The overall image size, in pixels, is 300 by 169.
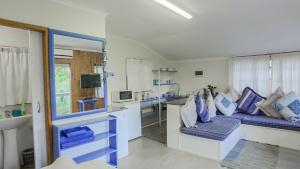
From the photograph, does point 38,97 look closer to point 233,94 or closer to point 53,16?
point 53,16

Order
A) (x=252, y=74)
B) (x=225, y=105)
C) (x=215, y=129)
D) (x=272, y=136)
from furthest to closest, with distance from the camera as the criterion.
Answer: (x=252, y=74) → (x=225, y=105) → (x=272, y=136) → (x=215, y=129)

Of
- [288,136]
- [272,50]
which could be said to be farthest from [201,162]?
[272,50]

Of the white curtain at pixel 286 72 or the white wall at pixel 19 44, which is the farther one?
the white curtain at pixel 286 72

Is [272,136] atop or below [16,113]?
below

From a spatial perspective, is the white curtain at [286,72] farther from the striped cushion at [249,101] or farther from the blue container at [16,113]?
the blue container at [16,113]

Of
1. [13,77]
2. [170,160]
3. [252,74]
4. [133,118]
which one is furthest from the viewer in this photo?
[252,74]

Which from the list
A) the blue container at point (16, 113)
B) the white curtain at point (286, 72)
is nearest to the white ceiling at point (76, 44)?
the blue container at point (16, 113)

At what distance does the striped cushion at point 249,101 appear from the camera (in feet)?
14.7

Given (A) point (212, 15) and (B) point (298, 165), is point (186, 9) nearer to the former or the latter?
(A) point (212, 15)

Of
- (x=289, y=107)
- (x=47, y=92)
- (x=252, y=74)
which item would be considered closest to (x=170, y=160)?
(x=47, y=92)

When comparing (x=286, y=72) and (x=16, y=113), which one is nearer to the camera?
(x=16, y=113)

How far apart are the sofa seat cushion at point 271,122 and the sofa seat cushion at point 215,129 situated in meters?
0.28

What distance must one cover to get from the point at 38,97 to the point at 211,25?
3.19m

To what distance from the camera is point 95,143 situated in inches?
115
